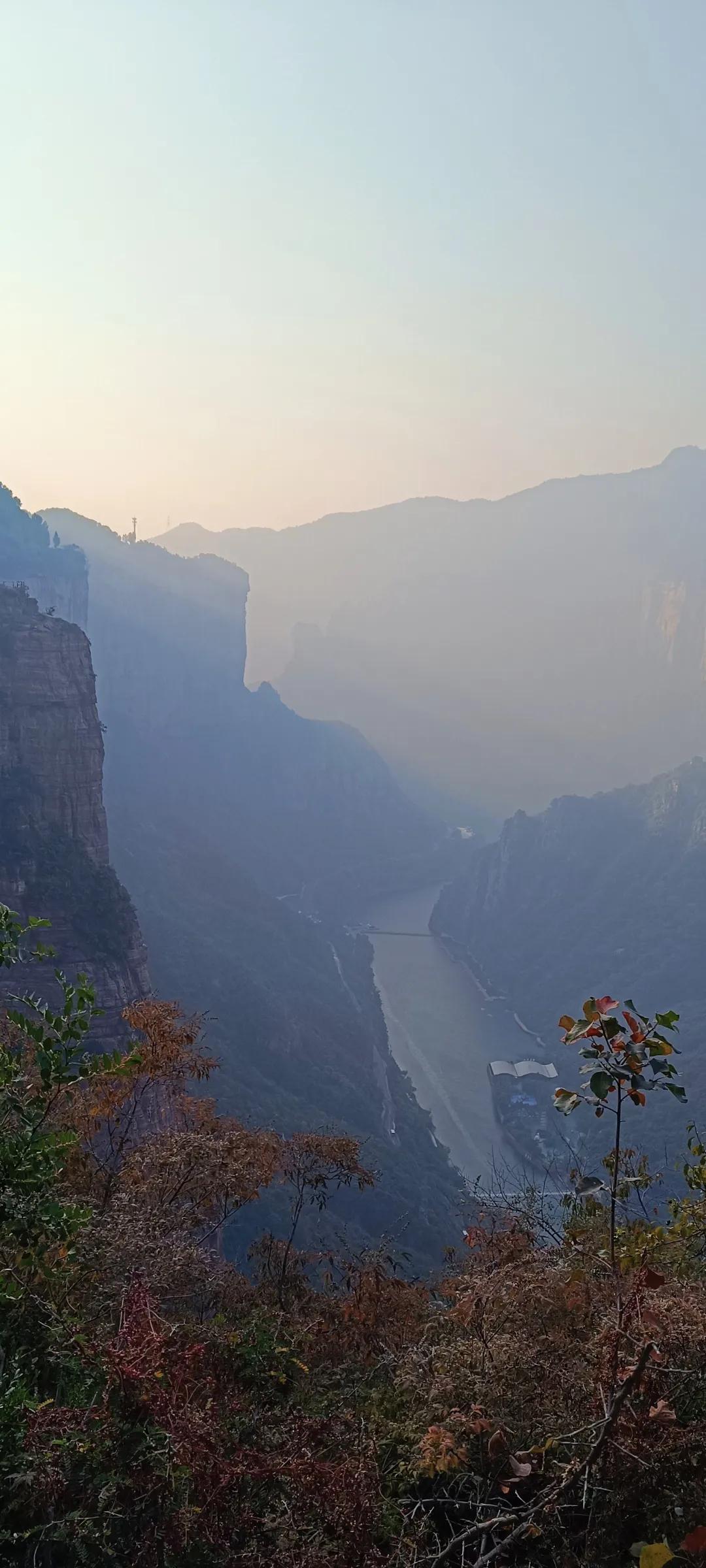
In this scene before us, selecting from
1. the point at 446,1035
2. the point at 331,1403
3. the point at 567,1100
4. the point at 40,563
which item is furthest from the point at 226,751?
the point at 567,1100

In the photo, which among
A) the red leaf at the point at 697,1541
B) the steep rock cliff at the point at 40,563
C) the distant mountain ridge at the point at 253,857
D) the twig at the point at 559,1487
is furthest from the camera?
the steep rock cliff at the point at 40,563

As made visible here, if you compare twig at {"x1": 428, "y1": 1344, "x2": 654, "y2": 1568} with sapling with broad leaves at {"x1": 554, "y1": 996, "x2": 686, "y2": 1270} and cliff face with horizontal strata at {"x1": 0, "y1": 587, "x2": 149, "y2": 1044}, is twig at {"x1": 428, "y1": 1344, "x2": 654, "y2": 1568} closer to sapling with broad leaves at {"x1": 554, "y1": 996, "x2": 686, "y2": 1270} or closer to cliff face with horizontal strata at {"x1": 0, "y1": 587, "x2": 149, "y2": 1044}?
sapling with broad leaves at {"x1": 554, "y1": 996, "x2": 686, "y2": 1270}

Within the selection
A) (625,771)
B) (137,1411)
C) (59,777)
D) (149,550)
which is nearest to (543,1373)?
(137,1411)

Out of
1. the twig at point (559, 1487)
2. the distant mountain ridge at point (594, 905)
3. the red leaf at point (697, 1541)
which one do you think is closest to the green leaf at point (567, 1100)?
the twig at point (559, 1487)

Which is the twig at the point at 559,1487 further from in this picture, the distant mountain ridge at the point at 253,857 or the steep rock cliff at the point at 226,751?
the steep rock cliff at the point at 226,751

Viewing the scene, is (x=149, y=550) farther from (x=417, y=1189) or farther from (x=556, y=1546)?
(x=556, y=1546)

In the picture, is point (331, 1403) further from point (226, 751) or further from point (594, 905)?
point (226, 751)

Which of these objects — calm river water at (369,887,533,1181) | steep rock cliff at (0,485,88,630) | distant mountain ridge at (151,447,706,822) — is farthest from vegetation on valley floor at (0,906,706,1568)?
distant mountain ridge at (151,447,706,822)

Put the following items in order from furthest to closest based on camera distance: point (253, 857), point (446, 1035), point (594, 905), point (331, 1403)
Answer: point (253, 857) < point (594, 905) < point (446, 1035) < point (331, 1403)
